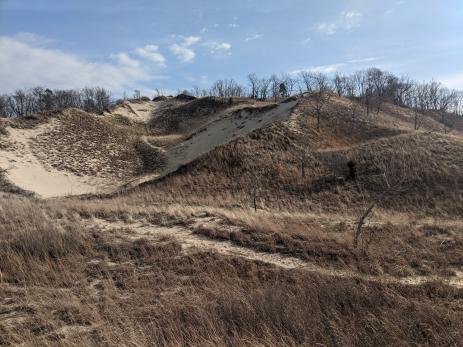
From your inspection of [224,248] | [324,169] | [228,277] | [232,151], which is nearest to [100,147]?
[232,151]

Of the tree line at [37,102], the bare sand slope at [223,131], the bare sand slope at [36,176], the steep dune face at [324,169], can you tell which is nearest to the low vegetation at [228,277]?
the steep dune face at [324,169]

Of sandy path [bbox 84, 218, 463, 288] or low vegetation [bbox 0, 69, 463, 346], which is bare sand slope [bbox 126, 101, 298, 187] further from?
sandy path [bbox 84, 218, 463, 288]

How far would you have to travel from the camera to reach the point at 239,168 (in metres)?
28.8

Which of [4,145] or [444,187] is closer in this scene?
[444,187]

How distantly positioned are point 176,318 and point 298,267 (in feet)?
10.5

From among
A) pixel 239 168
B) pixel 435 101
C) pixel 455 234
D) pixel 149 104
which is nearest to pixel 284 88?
pixel 149 104

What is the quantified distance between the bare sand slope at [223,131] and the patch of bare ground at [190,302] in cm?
2934

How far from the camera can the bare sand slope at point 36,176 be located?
30.4 metres

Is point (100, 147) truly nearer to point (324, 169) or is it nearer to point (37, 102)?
point (324, 169)

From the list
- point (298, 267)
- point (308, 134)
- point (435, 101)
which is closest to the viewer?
point (298, 267)

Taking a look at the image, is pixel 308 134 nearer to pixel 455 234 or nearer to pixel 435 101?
pixel 455 234

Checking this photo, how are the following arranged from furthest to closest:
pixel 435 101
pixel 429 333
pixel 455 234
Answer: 1. pixel 435 101
2. pixel 455 234
3. pixel 429 333

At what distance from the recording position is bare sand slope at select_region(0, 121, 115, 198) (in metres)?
30.4

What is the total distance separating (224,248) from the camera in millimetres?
8234
